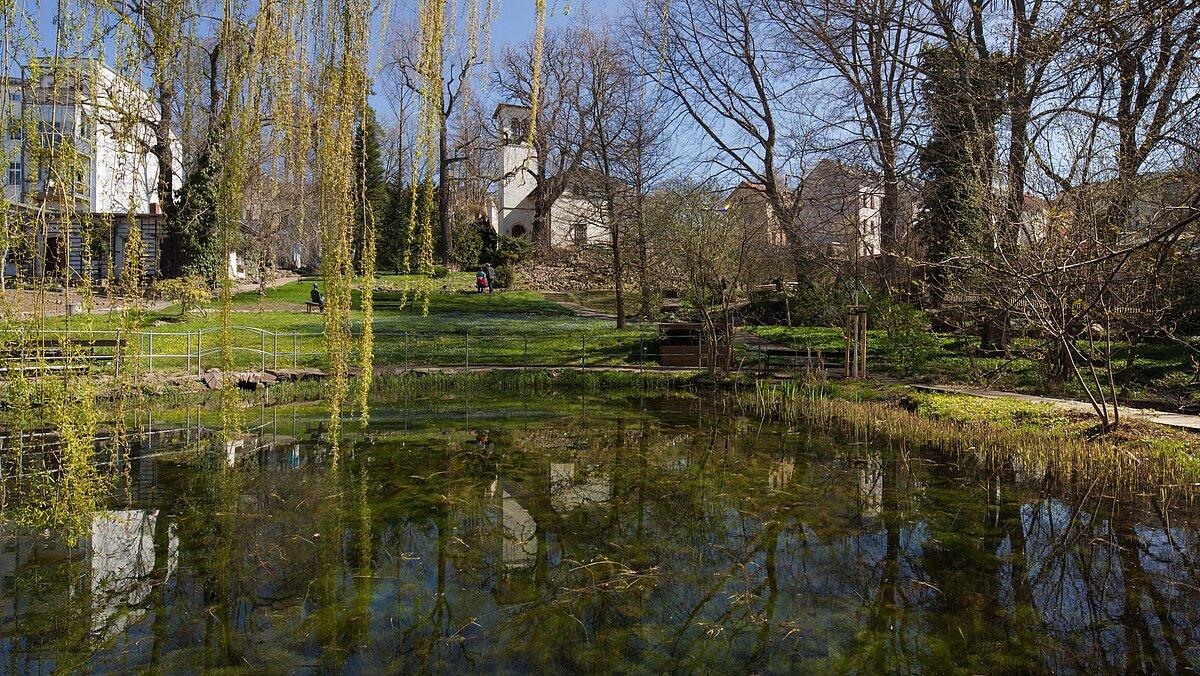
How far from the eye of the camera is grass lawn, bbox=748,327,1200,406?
12180mm

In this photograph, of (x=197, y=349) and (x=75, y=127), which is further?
(x=197, y=349)

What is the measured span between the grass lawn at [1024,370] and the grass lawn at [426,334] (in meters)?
6.24

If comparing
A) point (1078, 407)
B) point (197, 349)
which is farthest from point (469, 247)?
point (1078, 407)

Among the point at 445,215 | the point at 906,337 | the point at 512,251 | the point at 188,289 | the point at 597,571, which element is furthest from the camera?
the point at 512,251

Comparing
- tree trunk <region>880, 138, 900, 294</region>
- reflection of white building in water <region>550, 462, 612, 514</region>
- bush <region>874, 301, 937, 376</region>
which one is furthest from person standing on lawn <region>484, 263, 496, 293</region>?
reflection of white building in water <region>550, 462, 612, 514</region>

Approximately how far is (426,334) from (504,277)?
1237 centimetres

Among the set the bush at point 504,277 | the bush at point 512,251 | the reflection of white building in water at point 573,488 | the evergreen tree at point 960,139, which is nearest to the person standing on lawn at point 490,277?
the bush at point 504,277

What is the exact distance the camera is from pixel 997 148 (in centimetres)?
1245

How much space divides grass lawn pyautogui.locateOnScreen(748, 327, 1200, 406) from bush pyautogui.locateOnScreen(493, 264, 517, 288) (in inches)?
719

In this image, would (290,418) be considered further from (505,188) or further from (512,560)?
(505,188)

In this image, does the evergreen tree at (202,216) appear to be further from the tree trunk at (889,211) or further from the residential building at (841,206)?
the tree trunk at (889,211)

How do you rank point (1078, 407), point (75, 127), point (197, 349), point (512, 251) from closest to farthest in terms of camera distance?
1. point (75, 127)
2. point (1078, 407)
3. point (197, 349)
4. point (512, 251)

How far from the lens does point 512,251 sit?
35.6m

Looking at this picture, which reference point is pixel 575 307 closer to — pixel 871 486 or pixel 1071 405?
pixel 1071 405
